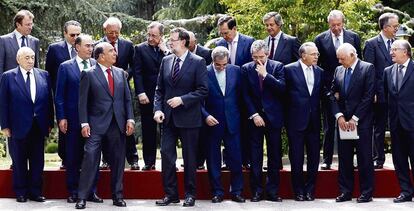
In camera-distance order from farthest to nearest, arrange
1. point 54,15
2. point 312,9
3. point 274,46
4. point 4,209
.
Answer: point 54,15 < point 312,9 < point 274,46 < point 4,209

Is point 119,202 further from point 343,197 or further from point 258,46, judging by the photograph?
point 343,197

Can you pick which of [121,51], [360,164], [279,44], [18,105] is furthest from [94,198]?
[360,164]

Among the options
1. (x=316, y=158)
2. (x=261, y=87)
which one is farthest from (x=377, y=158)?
(x=261, y=87)

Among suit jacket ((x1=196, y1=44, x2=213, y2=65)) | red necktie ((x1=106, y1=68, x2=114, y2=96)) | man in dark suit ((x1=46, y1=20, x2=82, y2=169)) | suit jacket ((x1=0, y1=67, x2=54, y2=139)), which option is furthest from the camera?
suit jacket ((x1=196, y1=44, x2=213, y2=65))

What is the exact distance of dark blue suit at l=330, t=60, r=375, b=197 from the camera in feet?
31.6

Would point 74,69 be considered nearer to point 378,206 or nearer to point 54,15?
point 378,206

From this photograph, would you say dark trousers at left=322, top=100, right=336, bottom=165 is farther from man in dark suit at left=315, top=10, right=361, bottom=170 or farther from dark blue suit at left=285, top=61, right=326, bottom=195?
dark blue suit at left=285, top=61, right=326, bottom=195

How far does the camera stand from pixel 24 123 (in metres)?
9.66

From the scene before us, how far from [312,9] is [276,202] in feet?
17.0

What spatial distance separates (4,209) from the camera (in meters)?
9.34

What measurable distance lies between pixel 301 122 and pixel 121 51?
2229 millimetres

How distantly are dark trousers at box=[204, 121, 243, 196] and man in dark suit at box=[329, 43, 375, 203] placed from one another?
112cm

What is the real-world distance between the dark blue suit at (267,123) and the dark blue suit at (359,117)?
0.65 m

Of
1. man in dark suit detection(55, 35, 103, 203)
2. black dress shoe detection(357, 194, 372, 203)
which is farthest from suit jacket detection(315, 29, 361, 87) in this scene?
man in dark suit detection(55, 35, 103, 203)
